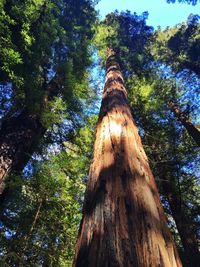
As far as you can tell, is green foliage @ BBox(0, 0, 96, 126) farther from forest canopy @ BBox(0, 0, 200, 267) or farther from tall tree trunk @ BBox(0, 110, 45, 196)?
tall tree trunk @ BBox(0, 110, 45, 196)

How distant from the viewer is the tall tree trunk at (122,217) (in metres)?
1.78

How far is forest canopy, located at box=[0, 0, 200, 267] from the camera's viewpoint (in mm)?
2469

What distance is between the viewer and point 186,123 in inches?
523

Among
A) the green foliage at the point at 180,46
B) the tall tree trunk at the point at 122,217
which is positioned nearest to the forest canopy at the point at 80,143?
the tall tree trunk at the point at 122,217

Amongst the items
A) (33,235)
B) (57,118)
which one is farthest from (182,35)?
(33,235)

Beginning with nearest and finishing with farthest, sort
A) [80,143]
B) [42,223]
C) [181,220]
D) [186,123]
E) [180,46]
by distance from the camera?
1. [42,223]
2. [181,220]
3. [80,143]
4. [186,123]
5. [180,46]

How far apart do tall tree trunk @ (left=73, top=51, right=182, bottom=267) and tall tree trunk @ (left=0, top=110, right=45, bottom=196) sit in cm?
421

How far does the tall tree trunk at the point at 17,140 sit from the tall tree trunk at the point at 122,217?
421 cm

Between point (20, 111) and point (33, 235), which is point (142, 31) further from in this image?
point (33, 235)

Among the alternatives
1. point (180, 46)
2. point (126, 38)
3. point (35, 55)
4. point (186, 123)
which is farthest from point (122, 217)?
point (180, 46)

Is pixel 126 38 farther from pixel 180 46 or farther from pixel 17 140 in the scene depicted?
pixel 17 140

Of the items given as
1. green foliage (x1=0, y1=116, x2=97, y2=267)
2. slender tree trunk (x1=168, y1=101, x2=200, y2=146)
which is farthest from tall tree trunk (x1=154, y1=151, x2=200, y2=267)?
green foliage (x1=0, y1=116, x2=97, y2=267)

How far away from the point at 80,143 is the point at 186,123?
578cm

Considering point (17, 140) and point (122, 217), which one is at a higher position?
point (17, 140)
